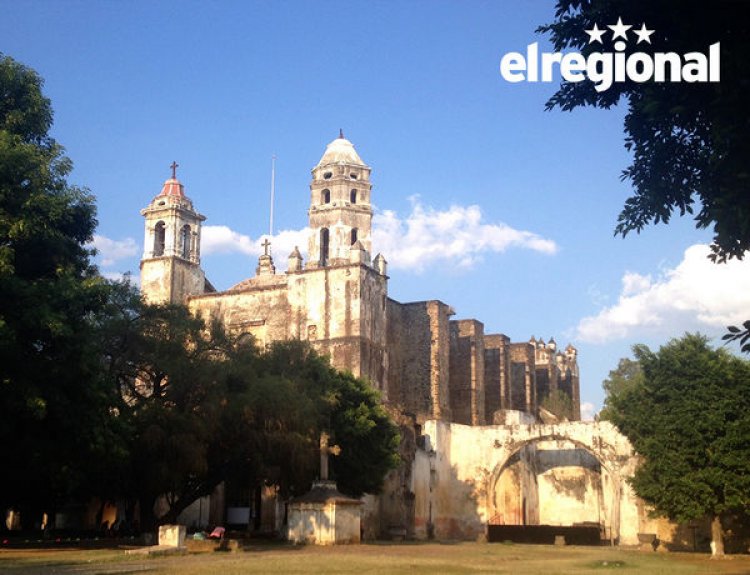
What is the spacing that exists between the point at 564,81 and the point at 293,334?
104ft

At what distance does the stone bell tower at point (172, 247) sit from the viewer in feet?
150

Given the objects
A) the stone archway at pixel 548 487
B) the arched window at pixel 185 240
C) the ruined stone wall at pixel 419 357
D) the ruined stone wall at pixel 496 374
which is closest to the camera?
the stone archway at pixel 548 487

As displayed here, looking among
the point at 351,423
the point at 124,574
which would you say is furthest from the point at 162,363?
the point at 124,574

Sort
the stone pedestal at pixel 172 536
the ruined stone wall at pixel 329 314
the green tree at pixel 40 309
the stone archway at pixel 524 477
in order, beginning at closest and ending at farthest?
1. the green tree at pixel 40 309
2. the stone pedestal at pixel 172 536
3. the stone archway at pixel 524 477
4. the ruined stone wall at pixel 329 314

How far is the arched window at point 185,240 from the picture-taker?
152 ft

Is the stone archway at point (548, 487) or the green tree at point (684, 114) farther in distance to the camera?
the stone archway at point (548, 487)

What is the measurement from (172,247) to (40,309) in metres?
28.9

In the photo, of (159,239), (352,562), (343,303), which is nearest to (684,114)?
(352,562)

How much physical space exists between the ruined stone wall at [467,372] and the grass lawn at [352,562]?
20.7 m

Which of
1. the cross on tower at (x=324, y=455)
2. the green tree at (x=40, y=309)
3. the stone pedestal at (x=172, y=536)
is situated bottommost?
the stone pedestal at (x=172, y=536)

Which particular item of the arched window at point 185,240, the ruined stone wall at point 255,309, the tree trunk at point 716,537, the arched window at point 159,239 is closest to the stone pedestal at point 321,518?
the tree trunk at point 716,537

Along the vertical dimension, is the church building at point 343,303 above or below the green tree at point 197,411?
above

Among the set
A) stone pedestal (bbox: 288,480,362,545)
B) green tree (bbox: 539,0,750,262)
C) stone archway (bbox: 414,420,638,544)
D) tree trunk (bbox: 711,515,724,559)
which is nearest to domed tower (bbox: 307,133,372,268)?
stone archway (bbox: 414,420,638,544)

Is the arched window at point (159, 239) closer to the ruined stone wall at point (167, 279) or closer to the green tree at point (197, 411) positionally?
the ruined stone wall at point (167, 279)
